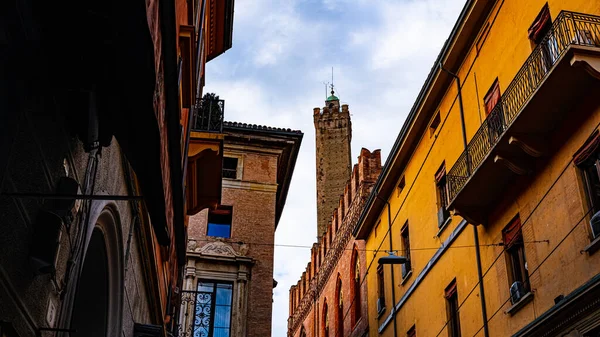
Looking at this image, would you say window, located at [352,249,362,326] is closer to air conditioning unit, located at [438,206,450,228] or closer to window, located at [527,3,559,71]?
air conditioning unit, located at [438,206,450,228]

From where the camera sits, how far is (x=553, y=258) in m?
11.1

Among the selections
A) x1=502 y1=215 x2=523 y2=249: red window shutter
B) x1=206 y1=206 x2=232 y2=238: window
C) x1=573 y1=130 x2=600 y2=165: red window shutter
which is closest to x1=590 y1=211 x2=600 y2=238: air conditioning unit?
x1=573 y1=130 x2=600 y2=165: red window shutter

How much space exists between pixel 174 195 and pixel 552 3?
23.8 feet

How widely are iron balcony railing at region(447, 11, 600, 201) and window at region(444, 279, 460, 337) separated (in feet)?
8.37

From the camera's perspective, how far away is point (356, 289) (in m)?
26.3

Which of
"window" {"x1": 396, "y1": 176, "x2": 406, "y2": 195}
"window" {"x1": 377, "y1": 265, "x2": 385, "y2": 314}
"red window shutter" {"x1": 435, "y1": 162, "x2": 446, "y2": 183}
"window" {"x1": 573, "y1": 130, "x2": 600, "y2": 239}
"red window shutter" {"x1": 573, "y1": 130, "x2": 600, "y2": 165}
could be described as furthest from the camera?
"window" {"x1": 377, "y1": 265, "x2": 385, "y2": 314}

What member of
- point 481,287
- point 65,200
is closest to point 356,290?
point 481,287

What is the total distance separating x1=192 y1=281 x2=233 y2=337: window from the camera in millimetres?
21453

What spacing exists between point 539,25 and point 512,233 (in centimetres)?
381

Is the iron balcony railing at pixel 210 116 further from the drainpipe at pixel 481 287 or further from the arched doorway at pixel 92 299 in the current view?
the drainpipe at pixel 481 287

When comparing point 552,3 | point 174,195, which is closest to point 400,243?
point 552,3

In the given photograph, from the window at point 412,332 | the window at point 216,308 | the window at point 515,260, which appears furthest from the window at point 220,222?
the window at point 515,260

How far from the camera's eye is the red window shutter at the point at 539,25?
39.8ft

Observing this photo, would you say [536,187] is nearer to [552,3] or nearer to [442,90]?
[552,3]
